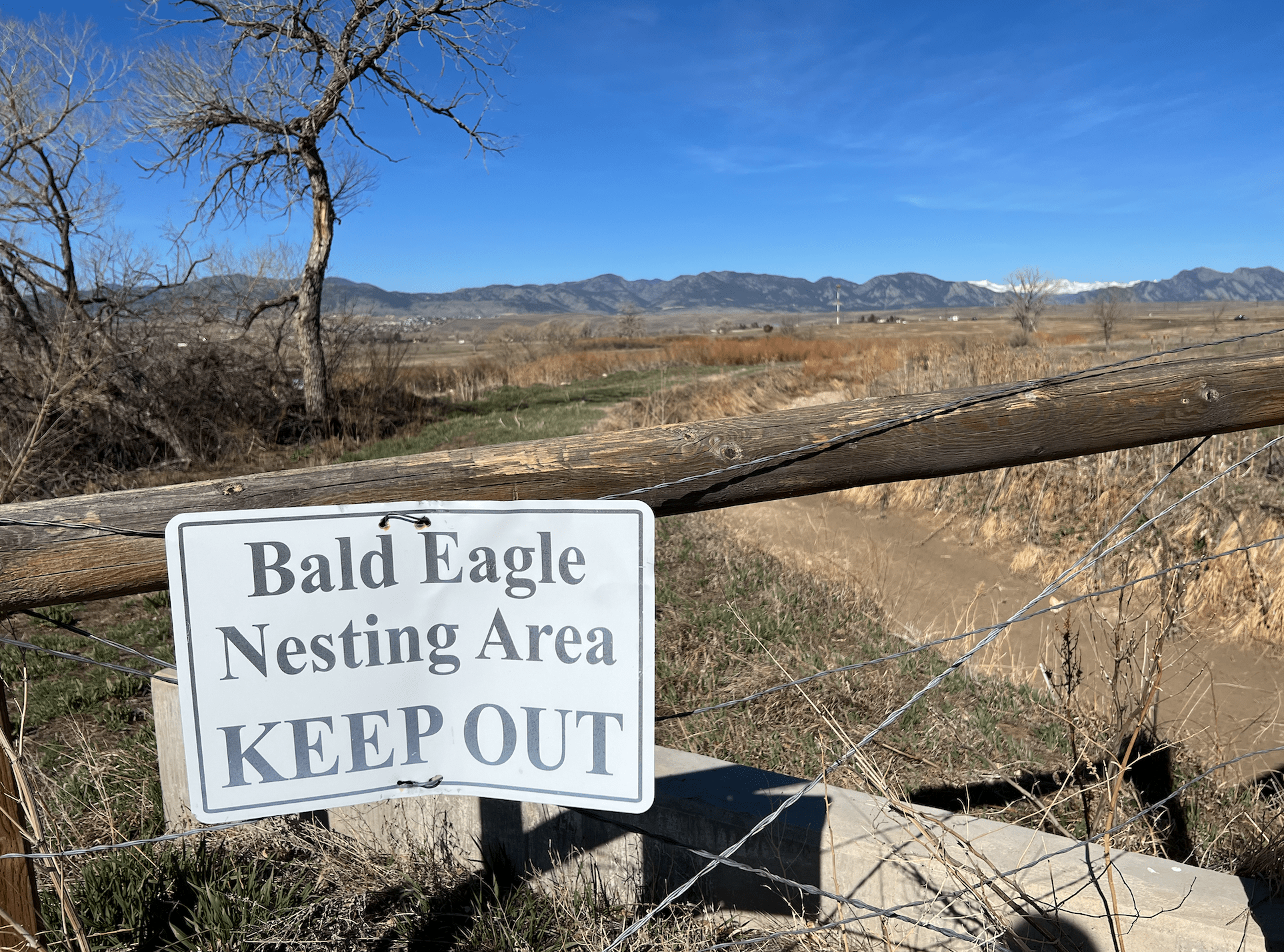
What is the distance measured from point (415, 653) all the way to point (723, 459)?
0.71m

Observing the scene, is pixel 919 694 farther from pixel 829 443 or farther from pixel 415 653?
pixel 415 653

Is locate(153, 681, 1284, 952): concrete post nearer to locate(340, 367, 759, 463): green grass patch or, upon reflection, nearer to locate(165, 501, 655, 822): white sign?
locate(165, 501, 655, 822): white sign

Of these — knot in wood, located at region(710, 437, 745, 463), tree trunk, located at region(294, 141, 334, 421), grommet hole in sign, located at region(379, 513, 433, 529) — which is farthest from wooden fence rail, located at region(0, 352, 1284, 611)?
tree trunk, located at region(294, 141, 334, 421)

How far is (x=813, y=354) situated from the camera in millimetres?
29219

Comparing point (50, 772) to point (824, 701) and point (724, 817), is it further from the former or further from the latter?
point (824, 701)

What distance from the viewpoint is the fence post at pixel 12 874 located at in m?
1.45

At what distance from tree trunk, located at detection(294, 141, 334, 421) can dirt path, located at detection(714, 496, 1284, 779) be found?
1026cm

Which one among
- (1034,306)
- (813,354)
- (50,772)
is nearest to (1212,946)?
(50,772)

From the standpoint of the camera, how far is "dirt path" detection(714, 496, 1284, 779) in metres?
4.28

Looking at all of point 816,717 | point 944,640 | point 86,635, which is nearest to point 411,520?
point 86,635

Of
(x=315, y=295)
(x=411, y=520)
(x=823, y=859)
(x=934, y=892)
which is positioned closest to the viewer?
(x=411, y=520)

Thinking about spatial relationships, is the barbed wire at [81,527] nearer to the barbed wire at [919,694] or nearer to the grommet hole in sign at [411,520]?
the grommet hole in sign at [411,520]

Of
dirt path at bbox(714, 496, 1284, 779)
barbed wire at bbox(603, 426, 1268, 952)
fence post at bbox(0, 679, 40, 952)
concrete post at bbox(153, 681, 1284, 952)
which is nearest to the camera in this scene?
barbed wire at bbox(603, 426, 1268, 952)

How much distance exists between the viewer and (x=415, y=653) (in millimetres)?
1408
